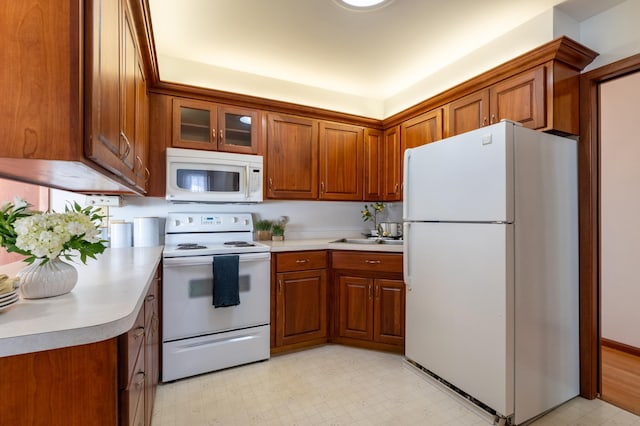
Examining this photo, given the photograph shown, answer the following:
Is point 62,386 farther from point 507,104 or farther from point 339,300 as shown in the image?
point 507,104

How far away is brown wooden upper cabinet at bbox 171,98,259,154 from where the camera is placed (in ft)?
8.34

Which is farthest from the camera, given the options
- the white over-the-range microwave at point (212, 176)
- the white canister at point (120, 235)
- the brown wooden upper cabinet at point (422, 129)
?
the brown wooden upper cabinet at point (422, 129)

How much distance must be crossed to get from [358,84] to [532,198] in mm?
2082

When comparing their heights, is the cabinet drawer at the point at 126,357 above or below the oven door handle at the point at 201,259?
below

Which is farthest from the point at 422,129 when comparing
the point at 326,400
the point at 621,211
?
the point at 326,400

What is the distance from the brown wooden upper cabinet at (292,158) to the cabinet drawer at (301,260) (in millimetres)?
597

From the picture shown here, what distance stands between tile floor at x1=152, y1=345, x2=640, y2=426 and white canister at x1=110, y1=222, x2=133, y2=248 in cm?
109

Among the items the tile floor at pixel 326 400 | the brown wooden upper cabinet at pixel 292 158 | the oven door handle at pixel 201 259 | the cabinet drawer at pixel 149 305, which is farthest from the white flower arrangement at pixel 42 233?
the brown wooden upper cabinet at pixel 292 158

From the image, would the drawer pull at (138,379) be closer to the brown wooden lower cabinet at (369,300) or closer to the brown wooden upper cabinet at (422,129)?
the brown wooden lower cabinet at (369,300)

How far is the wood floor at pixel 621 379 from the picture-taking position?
1.96m

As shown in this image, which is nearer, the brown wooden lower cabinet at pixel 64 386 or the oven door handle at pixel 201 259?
the brown wooden lower cabinet at pixel 64 386

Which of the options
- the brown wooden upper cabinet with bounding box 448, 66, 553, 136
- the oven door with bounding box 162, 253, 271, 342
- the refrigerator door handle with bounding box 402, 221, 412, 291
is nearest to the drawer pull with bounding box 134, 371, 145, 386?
the oven door with bounding box 162, 253, 271, 342

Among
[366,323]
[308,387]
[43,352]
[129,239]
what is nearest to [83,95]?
[43,352]

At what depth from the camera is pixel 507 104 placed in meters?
2.14
